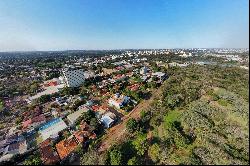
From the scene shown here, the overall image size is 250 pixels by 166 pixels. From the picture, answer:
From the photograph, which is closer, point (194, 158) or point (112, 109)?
point (194, 158)

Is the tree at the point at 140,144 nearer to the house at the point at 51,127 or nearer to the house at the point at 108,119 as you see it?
the house at the point at 108,119

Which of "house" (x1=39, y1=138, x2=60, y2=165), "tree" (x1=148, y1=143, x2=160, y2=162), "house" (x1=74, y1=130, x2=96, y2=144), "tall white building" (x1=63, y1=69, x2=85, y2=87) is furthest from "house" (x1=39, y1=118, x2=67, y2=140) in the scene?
"tall white building" (x1=63, y1=69, x2=85, y2=87)

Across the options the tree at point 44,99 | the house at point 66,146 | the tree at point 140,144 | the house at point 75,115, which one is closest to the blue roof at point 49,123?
the house at point 75,115

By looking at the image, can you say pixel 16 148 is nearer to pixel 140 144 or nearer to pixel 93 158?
pixel 93 158

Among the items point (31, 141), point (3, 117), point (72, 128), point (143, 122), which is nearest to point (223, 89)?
point (143, 122)

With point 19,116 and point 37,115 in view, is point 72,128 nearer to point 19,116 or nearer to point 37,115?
point 37,115

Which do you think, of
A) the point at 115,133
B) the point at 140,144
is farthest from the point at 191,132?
the point at 115,133
